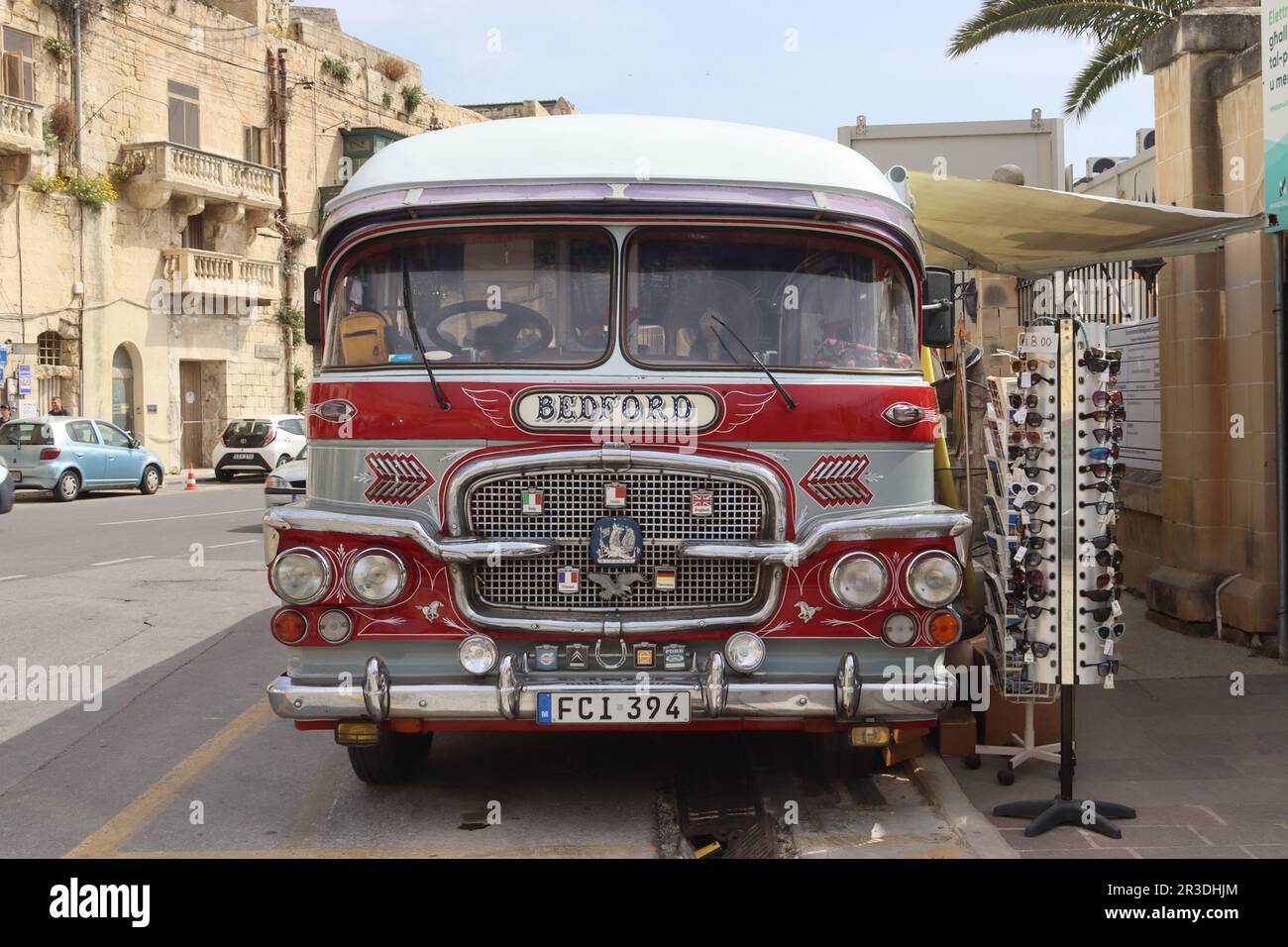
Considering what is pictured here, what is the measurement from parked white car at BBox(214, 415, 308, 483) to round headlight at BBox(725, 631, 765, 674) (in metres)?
27.5

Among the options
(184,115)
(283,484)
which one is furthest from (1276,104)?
(184,115)

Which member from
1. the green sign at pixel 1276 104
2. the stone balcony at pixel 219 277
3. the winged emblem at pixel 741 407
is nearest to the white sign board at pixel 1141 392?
the green sign at pixel 1276 104

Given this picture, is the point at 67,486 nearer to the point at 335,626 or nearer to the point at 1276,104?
the point at 335,626

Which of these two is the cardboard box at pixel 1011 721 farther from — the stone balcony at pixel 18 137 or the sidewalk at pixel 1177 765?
the stone balcony at pixel 18 137

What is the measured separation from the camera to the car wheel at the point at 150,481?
27391 millimetres

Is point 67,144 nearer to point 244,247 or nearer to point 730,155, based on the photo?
point 244,247

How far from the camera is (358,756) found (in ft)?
19.4

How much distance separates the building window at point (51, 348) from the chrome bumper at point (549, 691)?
2909 cm

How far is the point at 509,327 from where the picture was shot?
5.45 meters

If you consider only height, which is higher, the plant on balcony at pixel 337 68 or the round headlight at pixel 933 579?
the plant on balcony at pixel 337 68

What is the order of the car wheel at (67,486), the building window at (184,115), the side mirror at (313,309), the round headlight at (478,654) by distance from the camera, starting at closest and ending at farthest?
1. the round headlight at (478,654)
2. the side mirror at (313,309)
3. the car wheel at (67,486)
4. the building window at (184,115)

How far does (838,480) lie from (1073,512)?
3.28 ft

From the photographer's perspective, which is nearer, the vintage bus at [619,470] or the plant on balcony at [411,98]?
the vintage bus at [619,470]

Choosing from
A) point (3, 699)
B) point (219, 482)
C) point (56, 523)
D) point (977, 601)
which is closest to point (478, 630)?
point (977, 601)
